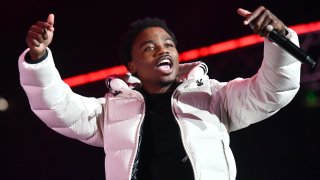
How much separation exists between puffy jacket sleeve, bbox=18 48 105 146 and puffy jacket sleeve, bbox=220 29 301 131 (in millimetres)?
447

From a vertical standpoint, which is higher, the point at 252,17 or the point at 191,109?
the point at 252,17

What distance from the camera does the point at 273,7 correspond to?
2.90m

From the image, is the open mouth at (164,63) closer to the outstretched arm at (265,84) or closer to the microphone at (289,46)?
the outstretched arm at (265,84)

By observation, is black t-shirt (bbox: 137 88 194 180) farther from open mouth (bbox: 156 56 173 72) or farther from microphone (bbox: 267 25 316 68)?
microphone (bbox: 267 25 316 68)

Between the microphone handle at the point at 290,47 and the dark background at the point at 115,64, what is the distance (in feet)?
5.21

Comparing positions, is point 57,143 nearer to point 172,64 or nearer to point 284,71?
point 172,64

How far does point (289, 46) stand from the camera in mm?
1309

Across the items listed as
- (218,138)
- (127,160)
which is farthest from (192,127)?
(127,160)

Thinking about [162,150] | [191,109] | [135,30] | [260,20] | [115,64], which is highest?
[115,64]

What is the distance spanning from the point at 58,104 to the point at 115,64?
1.53 m

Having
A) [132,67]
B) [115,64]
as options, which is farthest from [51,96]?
[115,64]

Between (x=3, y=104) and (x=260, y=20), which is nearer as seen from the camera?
(x=260, y=20)

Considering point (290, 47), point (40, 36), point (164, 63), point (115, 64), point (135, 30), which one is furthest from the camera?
point (115, 64)

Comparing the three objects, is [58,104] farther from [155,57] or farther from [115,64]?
[115,64]
